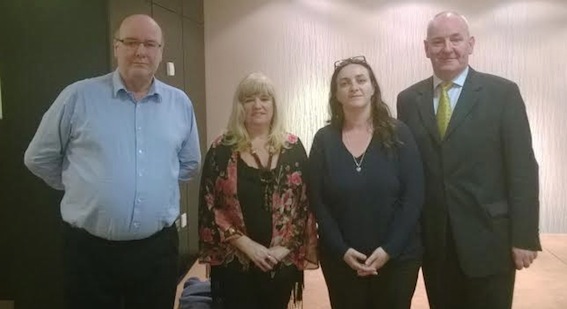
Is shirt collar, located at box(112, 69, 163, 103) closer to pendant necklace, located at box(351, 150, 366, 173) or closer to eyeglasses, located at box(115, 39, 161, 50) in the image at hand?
eyeglasses, located at box(115, 39, 161, 50)

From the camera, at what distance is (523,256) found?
82.3 inches

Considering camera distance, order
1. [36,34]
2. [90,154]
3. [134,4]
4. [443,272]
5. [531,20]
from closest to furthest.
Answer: [90,154] < [443,272] < [36,34] < [134,4] < [531,20]

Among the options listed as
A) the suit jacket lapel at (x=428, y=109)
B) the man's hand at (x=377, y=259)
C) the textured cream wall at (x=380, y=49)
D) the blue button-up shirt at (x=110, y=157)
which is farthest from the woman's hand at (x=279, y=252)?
the textured cream wall at (x=380, y=49)

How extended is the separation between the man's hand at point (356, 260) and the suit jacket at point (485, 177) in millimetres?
320

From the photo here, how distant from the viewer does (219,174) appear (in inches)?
87.7

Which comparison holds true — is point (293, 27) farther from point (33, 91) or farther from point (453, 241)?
point (453, 241)

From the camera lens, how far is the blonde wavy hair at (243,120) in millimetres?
2244

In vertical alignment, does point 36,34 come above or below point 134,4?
below

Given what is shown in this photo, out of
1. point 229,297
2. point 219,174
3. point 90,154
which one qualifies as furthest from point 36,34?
point 229,297

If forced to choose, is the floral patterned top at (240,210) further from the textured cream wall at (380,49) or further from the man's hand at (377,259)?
the textured cream wall at (380,49)

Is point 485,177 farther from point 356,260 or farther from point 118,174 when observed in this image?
point 118,174

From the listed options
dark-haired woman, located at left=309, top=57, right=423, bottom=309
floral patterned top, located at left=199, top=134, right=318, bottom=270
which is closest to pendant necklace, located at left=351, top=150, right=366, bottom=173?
dark-haired woman, located at left=309, top=57, right=423, bottom=309

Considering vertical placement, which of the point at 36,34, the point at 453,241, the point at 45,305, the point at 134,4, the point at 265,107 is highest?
the point at 134,4

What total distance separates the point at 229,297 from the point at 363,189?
686 mm
